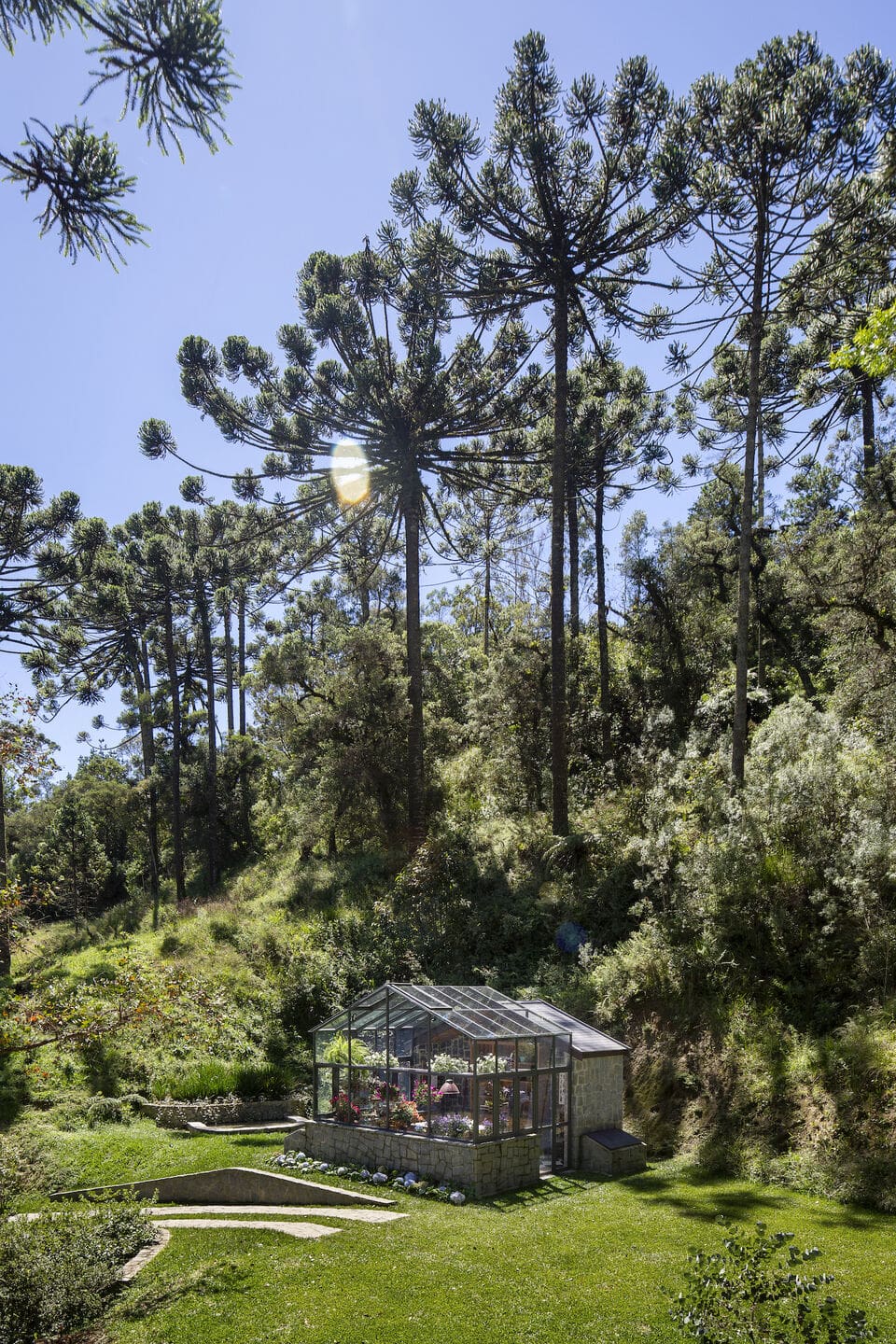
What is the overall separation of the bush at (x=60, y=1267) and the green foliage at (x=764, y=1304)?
5.23m

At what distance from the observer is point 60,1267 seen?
28.0 feet

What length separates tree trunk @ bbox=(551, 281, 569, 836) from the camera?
19.8 meters

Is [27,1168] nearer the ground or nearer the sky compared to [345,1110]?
nearer the ground

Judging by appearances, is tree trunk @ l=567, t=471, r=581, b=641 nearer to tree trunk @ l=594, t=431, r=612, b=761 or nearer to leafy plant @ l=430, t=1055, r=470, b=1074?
tree trunk @ l=594, t=431, r=612, b=761

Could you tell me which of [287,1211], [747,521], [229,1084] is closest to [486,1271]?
[287,1211]

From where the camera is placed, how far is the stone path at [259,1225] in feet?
32.1

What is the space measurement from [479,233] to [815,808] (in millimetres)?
14183

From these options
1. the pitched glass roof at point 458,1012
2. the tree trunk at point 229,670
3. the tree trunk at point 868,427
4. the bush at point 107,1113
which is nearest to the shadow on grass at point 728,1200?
the pitched glass roof at point 458,1012

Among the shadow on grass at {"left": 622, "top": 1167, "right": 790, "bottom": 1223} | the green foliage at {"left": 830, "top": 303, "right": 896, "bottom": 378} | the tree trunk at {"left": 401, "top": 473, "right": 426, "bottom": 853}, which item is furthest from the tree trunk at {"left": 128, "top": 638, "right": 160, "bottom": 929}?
the green foliage at {"left": 830, "top": 303, "right": 896, "bottom": 378}

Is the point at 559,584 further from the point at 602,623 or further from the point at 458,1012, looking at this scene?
the point at 458,1012

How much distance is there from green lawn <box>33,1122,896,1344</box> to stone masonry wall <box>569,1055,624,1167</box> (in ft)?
5.71

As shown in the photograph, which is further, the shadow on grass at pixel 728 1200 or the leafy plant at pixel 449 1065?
the leafy plant at pixel 449 1065

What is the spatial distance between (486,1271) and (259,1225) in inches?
120

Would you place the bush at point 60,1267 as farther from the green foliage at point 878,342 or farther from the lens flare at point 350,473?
the lens flare at point 350,473
